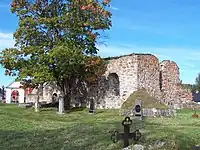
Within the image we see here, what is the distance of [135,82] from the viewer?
30828 millimetres

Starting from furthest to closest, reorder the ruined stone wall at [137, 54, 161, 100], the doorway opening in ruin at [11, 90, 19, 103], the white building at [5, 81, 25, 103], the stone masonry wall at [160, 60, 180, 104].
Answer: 1. the doorway opening in ruin at [11, 90, 19, 103]
2. the white building at [5, 81, 25, 103]
3. the stone masonry wall at [160, 60, 180, 104]
4. the ruined stone wall at [137, 54, 161, 100]

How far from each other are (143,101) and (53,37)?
944 cm

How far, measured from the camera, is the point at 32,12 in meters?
29.5

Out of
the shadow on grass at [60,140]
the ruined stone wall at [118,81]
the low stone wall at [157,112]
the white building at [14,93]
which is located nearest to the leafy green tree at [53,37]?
the ruined stone wall at [118,81]

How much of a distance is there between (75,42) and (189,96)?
615 inches

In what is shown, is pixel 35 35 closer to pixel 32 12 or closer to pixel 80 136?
pixel 32 12

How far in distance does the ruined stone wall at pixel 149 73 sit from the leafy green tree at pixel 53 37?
13.9ft

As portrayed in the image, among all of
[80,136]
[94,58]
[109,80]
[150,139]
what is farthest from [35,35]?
[150,139]

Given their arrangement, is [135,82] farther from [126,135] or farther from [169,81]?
[126,135]

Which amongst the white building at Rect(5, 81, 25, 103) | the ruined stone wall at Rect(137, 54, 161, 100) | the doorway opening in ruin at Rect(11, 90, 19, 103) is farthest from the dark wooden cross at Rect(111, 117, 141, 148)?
the doorway opening in ruin at Rect(11, 90, 19, 103)

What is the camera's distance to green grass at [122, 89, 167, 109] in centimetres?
2525

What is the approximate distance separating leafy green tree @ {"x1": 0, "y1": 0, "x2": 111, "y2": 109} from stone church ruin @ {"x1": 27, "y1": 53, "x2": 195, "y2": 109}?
10.8ft

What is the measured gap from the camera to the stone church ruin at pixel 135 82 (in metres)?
31.3

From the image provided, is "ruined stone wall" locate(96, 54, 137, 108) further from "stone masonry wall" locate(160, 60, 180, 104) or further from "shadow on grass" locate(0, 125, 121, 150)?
"shadow on grass" locate(0, 125, 121, 150)
